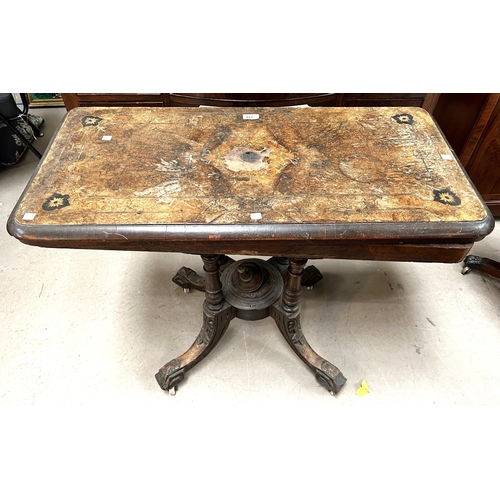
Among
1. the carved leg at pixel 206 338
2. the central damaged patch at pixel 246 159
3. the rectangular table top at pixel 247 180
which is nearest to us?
the rectangular table top at pixel 247 180

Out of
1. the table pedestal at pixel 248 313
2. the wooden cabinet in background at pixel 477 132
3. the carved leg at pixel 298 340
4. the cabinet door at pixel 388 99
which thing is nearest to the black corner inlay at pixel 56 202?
the table pedestal at pixel 248 313

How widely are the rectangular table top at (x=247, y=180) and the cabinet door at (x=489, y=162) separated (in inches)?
27.5

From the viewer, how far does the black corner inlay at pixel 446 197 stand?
1.21 m

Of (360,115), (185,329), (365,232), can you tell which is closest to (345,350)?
(185,329)

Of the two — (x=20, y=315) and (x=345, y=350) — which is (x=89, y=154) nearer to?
(x=20, y=315)

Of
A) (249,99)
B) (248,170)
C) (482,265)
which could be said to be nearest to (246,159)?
(248,170)

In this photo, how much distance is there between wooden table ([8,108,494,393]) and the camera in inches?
44.9

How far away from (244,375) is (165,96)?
156cm

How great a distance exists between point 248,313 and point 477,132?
145cm

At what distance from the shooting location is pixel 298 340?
5.61 ft

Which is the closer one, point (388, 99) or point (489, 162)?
point (489, 162)

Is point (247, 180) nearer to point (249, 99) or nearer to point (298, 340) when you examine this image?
point (298, 340)

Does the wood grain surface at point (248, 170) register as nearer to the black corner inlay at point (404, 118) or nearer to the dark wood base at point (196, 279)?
the black corner inlay at point (404, 118)

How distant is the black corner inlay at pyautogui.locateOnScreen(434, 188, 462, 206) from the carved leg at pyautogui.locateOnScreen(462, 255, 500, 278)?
3.38 feet
